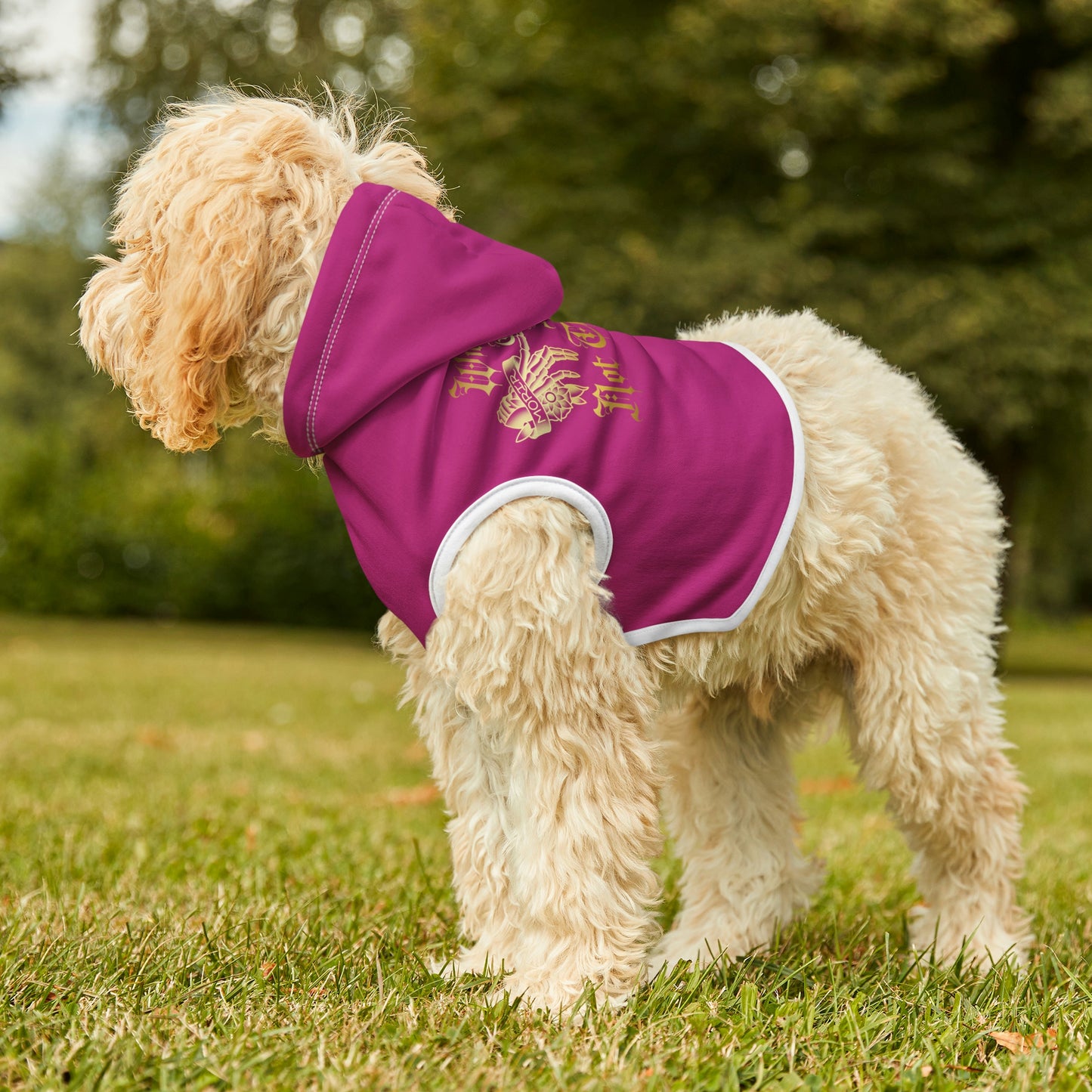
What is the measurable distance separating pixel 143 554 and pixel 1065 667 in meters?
16.8

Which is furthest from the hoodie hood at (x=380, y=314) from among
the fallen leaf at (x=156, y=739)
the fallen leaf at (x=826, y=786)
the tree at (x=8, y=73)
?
the tree at (x=8, y=73)

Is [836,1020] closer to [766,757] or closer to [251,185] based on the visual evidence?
[766,757]

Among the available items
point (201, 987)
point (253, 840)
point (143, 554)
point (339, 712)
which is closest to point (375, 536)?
point (201, 987)

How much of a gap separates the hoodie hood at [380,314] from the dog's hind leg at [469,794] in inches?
23.6

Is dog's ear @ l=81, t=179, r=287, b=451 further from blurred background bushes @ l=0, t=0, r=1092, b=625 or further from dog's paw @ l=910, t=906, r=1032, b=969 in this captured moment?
blurred background bushes @ l=0, t=0, r=1092, b=625

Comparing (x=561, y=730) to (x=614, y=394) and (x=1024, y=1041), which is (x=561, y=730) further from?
(x=1024, y=1041)

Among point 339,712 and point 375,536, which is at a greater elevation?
point 375,536

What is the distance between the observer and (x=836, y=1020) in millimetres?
2441

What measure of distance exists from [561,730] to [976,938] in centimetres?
151

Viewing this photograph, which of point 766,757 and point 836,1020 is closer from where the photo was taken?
point 836,1020

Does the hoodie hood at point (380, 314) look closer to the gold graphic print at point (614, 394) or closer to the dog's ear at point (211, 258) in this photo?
the dog's ear at point (211, 258)

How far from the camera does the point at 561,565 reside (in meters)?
2.45

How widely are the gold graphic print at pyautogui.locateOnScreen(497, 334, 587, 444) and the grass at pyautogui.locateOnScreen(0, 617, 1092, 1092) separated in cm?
126

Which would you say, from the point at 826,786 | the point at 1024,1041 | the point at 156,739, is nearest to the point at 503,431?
the point at 1024,1041
